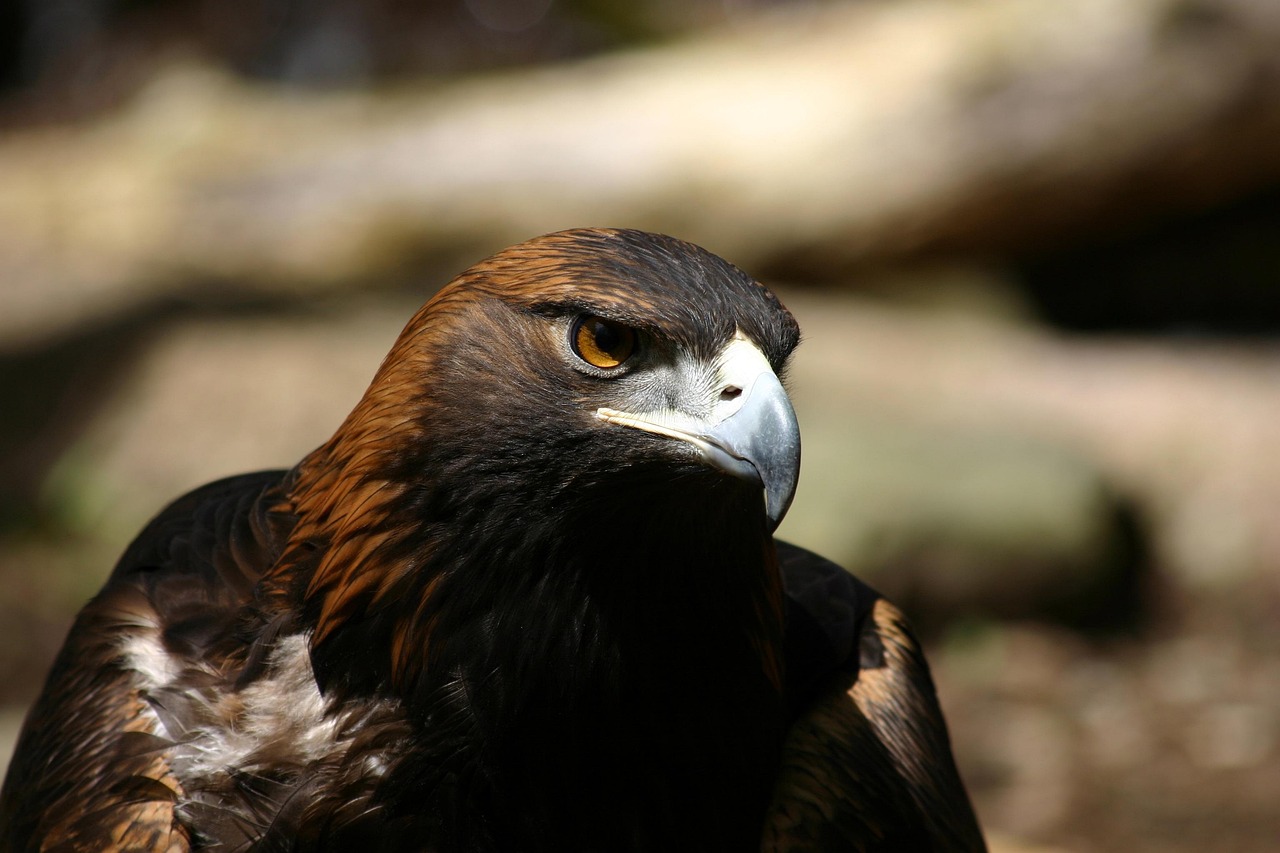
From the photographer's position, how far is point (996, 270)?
31.5 ft

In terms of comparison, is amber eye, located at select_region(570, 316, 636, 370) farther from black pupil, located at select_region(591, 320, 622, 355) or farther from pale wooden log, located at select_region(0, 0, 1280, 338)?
pale wooden log, located at select_region(0, 0, 1280, 338)

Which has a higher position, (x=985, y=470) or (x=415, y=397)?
(x=985, y=470)

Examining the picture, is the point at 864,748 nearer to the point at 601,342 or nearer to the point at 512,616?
the point at 512,616

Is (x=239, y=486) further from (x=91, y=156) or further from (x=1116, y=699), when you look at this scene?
(x=91, y=156)

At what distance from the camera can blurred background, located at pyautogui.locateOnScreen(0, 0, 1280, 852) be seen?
7.17 m

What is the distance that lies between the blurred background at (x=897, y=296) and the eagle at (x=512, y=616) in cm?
403

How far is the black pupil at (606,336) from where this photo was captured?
8.15ft

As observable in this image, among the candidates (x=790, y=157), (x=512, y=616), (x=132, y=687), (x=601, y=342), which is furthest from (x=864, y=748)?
(x=790, y=157)

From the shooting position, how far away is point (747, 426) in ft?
7.77

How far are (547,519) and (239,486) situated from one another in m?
1.28

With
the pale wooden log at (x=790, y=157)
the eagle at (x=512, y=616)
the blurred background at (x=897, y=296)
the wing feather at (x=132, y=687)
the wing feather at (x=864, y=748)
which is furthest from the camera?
the pale wooden log at (x=790, y=157)

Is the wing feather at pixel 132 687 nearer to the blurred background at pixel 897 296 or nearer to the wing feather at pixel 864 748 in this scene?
the wing feather at pixel 864 748

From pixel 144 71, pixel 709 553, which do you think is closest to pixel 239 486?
pixel 709 553

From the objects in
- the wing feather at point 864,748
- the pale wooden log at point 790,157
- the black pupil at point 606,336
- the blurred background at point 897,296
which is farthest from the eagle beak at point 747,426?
the pale wooden log at point 790,157
